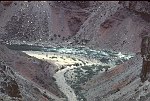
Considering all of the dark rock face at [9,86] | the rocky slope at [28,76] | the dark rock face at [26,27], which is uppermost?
the dark rock face at [9,86]

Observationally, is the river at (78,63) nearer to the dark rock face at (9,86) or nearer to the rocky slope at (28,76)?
the rocky slope at (28,76)

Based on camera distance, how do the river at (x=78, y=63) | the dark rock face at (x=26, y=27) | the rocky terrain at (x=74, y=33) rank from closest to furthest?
the river at (x=78, y=63), the rocky terrain at (x=74, y=33), the dark rock face at (x=26, y=27)

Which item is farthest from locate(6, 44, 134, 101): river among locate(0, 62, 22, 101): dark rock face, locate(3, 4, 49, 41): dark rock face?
locate(3, 4, 49, 41): dark rock face

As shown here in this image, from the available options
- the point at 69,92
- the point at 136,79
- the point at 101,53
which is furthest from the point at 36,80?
the point at 101,53

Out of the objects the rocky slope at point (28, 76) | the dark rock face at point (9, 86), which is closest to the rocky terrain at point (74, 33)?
the rocky slope at point (28, 76)

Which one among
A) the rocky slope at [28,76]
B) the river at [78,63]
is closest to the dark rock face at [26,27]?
the river at [78,63]

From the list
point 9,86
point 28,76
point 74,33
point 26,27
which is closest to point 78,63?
point 28,76

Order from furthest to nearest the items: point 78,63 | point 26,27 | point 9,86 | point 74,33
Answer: point 74,33, point 26,27, point 78,63, point 9,86

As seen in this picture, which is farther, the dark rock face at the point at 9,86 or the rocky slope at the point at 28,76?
the rocky slope at the point at 28,76

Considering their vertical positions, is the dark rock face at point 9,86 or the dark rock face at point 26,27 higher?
the dark rock face at point 9,86

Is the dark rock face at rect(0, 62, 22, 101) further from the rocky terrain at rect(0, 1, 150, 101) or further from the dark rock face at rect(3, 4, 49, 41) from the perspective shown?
the dark rock face at rect(3, 4, 49, 41)

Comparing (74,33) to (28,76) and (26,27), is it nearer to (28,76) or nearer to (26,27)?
(26,27)

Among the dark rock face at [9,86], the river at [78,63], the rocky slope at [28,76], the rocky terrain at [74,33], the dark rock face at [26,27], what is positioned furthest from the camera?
the dark rock face at [26,27]
